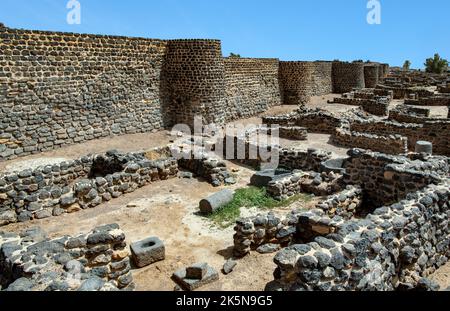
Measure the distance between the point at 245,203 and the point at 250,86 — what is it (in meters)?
15.8

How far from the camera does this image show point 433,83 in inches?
1692

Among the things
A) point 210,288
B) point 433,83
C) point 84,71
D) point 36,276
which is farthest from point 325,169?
point 433,83

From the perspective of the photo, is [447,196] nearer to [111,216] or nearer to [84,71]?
[111,216]

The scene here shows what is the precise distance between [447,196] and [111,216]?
8.31 meters

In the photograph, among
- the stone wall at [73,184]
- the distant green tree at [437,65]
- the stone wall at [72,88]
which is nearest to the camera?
the stone wall at [73,184]

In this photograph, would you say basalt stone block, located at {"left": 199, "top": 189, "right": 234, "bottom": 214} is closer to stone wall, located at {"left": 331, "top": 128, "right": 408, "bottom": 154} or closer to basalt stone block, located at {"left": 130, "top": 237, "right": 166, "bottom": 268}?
basalt stone block, located at {"left": 130, "top": 237, "right": 166, "bottom": 268}

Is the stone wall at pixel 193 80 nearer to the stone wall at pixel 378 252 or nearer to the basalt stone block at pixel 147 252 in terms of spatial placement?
the basalt stone block at pixel 147 252

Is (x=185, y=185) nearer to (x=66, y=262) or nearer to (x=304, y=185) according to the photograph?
(x=304, y=185)

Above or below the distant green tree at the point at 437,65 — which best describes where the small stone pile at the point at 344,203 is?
below

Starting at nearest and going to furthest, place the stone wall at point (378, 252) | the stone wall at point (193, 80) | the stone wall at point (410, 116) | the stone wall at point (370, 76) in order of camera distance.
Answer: the stone wall at point (378, 252)
the stone wall at point (193, 80)
the stone wall at point (410, 116)
the stone wall at point (370, 76)

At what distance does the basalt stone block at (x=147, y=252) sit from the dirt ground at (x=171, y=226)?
0.14m

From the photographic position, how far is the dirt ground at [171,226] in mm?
7225

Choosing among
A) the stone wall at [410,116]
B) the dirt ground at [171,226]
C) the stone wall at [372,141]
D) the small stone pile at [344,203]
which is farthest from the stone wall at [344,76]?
the small stone pile at [344,203]

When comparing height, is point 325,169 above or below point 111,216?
above
